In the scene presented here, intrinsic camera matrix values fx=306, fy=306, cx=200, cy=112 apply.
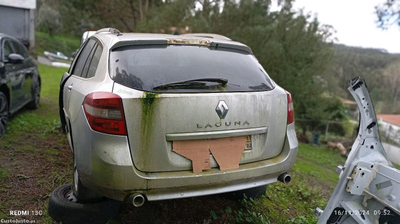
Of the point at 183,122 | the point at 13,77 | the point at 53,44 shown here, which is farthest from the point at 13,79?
the point at 53,44

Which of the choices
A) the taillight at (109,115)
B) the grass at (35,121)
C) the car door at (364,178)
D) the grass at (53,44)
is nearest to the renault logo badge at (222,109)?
the taillight at (109,115)

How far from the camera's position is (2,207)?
291cm

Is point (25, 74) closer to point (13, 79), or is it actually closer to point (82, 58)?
point (13, 79)

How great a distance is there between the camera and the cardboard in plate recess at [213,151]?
2.35 metres

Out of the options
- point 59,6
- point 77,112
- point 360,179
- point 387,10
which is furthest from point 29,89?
point 59,6

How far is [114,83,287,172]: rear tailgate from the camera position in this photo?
2.22 metres

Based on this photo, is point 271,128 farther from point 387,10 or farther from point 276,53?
point 276,53

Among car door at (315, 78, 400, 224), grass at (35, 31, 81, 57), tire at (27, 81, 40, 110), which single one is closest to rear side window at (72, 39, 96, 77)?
car door at (315, 78, 400, 224)

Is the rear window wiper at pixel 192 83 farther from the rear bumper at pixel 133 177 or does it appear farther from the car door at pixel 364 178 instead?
the car door at pixel 364 178

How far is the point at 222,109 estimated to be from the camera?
2416 mm

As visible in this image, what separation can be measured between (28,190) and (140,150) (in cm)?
187

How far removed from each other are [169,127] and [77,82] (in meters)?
1.37

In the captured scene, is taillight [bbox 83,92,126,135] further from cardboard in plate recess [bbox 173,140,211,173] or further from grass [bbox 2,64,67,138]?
grass [bbox 2,64,67,138]

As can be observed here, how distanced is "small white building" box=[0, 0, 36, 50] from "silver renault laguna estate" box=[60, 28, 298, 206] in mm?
12869
